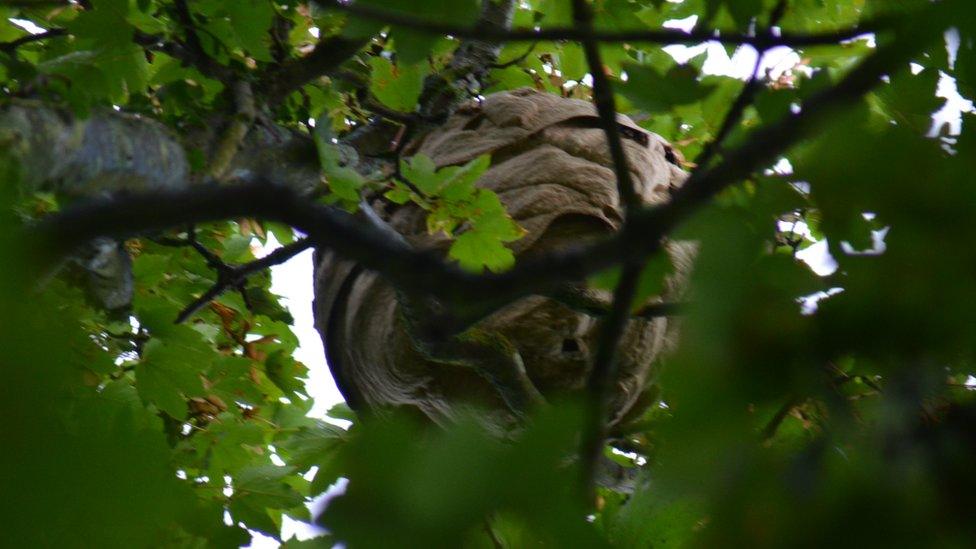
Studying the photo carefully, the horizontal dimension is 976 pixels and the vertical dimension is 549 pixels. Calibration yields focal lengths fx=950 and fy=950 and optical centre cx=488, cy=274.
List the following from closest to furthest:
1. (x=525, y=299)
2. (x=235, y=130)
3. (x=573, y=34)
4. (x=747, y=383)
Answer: (x=747, y=383) < (x=573, y=34) < (x=235, y=130) < (x=525, y=299)

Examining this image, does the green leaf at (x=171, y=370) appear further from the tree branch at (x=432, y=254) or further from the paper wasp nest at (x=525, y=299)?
the tree branch at (x=432, y=254)

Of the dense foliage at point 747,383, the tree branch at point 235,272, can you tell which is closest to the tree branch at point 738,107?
the dense foliage at point 747,383

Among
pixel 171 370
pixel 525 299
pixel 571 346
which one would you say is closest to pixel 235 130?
pixel 171 370

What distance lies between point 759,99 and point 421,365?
4.31ft

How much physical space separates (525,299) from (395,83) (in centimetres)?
56

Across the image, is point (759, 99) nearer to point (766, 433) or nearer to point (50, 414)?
point (766, 433)

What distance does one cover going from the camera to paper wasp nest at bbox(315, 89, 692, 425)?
2205 mm

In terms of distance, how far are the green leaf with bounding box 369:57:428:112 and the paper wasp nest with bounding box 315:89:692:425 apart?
0.33 metres

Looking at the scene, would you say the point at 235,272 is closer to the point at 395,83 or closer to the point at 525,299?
the point at 395,83

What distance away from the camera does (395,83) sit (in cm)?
211

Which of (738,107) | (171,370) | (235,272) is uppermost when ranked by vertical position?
(738,107)

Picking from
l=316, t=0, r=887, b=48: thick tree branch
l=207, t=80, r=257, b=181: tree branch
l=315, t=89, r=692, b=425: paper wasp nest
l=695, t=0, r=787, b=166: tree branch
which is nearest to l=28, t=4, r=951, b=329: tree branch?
l=316, t=0, r=887, b=48: thick tree branch

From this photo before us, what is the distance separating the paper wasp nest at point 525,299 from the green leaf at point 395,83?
1.08 feet

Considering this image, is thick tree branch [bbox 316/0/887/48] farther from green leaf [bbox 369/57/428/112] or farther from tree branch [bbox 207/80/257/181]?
green leaf [bbox 369/57/428/112]
